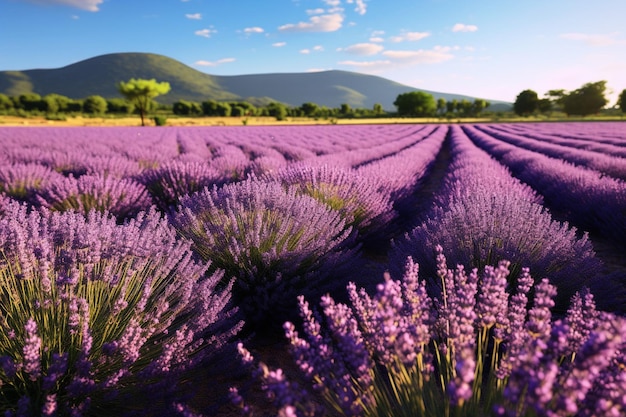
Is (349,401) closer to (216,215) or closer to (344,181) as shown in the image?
(216,215)

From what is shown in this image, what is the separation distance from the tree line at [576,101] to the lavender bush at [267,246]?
85605mm

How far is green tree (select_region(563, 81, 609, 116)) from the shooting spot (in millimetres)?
72125

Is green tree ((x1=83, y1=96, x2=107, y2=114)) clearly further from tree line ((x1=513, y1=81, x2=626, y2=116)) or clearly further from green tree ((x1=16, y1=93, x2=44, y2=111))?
tree line ((x1=513, y1=81, x2=626, y2=116))

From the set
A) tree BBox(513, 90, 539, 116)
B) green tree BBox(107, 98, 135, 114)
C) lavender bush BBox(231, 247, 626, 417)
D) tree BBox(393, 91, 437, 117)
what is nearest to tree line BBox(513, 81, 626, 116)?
tree BBox(513, 90, 539, 116)

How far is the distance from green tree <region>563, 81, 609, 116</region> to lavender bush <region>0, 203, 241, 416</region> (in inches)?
3519

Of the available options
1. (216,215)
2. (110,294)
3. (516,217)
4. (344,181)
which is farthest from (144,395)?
(344,181)

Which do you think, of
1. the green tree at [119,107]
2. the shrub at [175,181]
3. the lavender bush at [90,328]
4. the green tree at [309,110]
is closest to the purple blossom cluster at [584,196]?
the lavender bush at [90,328]

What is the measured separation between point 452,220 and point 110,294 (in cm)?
219

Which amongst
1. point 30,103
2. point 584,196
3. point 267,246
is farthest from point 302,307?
point 30,103

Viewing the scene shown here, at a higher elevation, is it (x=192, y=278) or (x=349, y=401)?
(x=349, y=401)

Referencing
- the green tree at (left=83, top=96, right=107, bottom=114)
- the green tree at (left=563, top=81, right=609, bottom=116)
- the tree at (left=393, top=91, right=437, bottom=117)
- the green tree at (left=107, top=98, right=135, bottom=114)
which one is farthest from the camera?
the tree at (left=393, top=91, right=437, bottom=117)

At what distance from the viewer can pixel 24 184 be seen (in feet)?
15.9

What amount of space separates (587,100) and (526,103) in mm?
10104

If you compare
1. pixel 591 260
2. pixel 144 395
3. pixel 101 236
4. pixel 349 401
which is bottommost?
pixel 144 395
